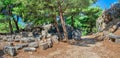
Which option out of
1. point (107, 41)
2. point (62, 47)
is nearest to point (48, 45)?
point (62, 47)

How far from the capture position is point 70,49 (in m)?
16.6

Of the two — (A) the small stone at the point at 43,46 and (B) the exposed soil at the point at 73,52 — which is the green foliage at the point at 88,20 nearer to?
(B) the exposed soil at the point at 73,52

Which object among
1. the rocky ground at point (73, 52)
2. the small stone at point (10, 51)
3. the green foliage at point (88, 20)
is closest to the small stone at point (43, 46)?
the rocky ground at point (73, 52)

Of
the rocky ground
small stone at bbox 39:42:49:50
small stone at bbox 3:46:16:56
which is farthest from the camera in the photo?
small stone at bbox 39:42:49:50

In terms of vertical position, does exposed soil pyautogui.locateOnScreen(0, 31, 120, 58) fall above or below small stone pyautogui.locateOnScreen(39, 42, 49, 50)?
below

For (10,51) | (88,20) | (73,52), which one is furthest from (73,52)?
(88,20)

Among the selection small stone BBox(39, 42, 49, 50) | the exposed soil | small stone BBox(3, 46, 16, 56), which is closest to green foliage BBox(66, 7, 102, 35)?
the exposed soil

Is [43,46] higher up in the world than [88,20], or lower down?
higher up

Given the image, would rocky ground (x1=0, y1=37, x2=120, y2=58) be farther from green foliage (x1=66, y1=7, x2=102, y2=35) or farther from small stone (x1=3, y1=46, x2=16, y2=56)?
green foliage (x1=66, y1=7, x2=102, y2=35)

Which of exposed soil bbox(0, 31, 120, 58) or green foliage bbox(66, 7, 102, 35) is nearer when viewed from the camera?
exposed soil bbox(0, 31, 120, 58)

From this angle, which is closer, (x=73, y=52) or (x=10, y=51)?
(x=10, y=51)

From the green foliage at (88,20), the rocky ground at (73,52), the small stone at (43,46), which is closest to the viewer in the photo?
the rocky ground at (73,52)

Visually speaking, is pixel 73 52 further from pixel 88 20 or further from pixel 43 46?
pixel 88 20

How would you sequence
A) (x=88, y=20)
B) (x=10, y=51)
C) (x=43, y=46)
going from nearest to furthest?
(x=10, y=51) → (x=43, y=46) → (x=88, y=20)
